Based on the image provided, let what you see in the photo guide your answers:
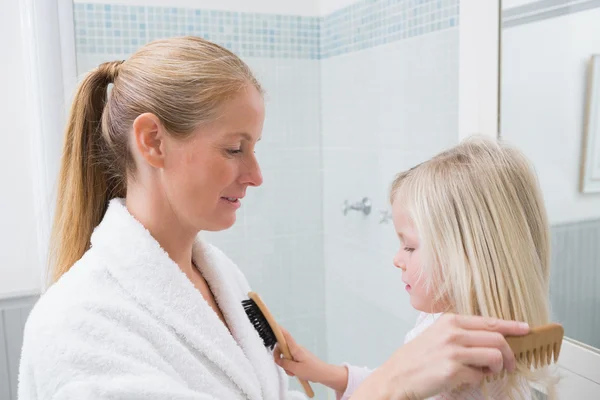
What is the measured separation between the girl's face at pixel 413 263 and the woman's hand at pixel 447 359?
151 millimetres

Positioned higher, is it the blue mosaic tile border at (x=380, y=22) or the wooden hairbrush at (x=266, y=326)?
the blue mosaic tile border at (x=380, y=22)

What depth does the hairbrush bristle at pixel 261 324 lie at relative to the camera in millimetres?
1031

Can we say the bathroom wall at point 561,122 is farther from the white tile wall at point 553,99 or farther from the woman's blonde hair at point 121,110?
the woman's blonde hair at point 121,110

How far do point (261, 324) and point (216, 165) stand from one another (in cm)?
34

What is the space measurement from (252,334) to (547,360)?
1.67 ft

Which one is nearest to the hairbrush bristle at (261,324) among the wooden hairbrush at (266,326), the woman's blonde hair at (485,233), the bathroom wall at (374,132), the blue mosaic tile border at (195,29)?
the wooden hairbrush at (266,326)

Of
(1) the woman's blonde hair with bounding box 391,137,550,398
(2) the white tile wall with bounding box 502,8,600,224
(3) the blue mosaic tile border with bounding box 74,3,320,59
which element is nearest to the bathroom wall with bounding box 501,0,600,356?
(2) the white tile wall with bounding box 502,8,600,224

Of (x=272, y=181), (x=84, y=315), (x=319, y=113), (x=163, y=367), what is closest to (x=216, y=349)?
(x=163, y=367)

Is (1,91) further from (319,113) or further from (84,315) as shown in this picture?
(319,113)

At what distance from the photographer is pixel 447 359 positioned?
670mm

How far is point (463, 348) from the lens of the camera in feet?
2.19

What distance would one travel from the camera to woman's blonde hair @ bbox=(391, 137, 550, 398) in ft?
2.60

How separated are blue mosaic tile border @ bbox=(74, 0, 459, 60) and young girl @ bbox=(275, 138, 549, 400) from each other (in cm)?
73

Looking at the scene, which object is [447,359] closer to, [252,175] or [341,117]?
[252,175]
